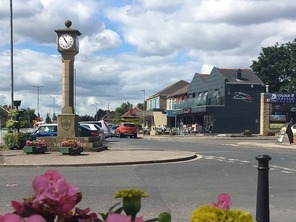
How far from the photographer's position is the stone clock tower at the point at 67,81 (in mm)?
22547

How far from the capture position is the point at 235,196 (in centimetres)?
1032

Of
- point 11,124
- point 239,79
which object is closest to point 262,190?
point 11,124

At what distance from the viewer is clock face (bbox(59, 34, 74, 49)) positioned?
22.9 m

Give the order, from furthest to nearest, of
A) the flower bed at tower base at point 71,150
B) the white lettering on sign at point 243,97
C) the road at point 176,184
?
the white lettering on sign at point 243,97 → the flower bed at tower base at point 71,150 → the road at point 176,184

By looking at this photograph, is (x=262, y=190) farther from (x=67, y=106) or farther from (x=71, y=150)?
(x=67, y=106)

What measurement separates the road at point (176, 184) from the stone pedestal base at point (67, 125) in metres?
6.72

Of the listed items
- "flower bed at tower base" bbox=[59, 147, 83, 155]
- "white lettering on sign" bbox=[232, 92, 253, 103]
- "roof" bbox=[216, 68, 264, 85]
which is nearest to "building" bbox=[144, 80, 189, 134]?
"roof" bbox=[216, 68, 264, 85]

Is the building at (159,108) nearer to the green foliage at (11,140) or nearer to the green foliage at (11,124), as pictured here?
the green foliage at (11,124)

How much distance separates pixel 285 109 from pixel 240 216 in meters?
57.0

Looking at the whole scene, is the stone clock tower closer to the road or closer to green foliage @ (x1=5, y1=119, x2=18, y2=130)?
green foliage @ (x1=5, y1=119, x2=18, y2=130)

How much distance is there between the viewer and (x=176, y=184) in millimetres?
12227

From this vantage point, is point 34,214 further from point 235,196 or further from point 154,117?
point 154,117

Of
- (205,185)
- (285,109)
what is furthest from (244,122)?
(205,185)

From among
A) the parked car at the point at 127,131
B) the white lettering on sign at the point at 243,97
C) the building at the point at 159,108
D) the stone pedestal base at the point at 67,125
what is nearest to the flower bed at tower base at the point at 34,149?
the stone pedestal base at the point at 67,125
